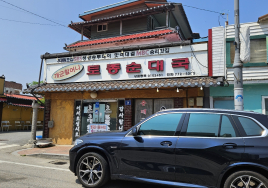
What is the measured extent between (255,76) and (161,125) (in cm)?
625

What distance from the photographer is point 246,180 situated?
3.42 meters

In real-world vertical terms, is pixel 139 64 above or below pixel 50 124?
above

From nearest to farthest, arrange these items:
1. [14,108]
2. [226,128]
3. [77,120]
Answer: [226,128] → [77,120] → [14,108]

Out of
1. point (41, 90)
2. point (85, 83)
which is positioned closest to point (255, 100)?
point (85, 83)

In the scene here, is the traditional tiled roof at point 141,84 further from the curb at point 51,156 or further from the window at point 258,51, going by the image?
the curb at point 51,156

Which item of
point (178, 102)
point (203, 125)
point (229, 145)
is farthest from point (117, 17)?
point (229, 145)

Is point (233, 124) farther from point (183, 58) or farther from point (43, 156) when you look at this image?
point (43, 156)

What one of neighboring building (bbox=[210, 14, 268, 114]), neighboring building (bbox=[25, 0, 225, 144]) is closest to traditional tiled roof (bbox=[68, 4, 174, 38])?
neighboring building (bbox=[25, 0, 225, 144])

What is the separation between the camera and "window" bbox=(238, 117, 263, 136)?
358 centimetres

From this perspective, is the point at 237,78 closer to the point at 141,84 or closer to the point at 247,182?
the point at 247,182

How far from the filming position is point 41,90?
35.2 feet

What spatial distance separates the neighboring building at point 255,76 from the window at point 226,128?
5330 mm

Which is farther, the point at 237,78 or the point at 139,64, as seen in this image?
the point at 139,64

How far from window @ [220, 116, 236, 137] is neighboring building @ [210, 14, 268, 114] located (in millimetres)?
5330
